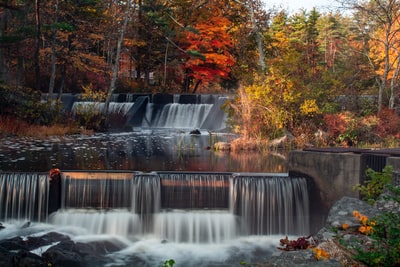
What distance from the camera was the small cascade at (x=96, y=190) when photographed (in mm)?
9781

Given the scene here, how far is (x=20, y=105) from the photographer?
19.8 m

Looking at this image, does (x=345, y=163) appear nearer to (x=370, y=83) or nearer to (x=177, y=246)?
(x=177, y=246)

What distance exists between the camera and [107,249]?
28.7 ft

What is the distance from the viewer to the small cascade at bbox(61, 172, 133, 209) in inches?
385

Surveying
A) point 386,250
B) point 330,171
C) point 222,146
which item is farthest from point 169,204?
point 222,146

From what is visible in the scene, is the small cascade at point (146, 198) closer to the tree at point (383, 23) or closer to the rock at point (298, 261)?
the rock at point (298, 261)

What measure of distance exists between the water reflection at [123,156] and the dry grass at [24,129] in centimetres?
104

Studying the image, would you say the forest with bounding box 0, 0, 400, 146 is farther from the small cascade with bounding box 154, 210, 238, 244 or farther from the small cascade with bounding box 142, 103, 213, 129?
the small cascade with bounding box 154, 210, 238, 244

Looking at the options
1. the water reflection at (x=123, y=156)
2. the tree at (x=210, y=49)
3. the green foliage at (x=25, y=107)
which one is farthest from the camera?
the tree at (x=210, y=49)

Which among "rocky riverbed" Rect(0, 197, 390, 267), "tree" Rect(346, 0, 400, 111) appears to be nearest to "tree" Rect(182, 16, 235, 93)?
"tree" Rect(346, 0, 400, 111)

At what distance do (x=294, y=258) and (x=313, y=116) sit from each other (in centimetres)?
1411

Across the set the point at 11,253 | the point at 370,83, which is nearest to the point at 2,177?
Result: the point at 11,253

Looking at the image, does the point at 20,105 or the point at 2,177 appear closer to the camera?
the point at 2,177

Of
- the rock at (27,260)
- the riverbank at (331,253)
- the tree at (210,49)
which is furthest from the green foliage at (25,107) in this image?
the riverbank at (331,253)
